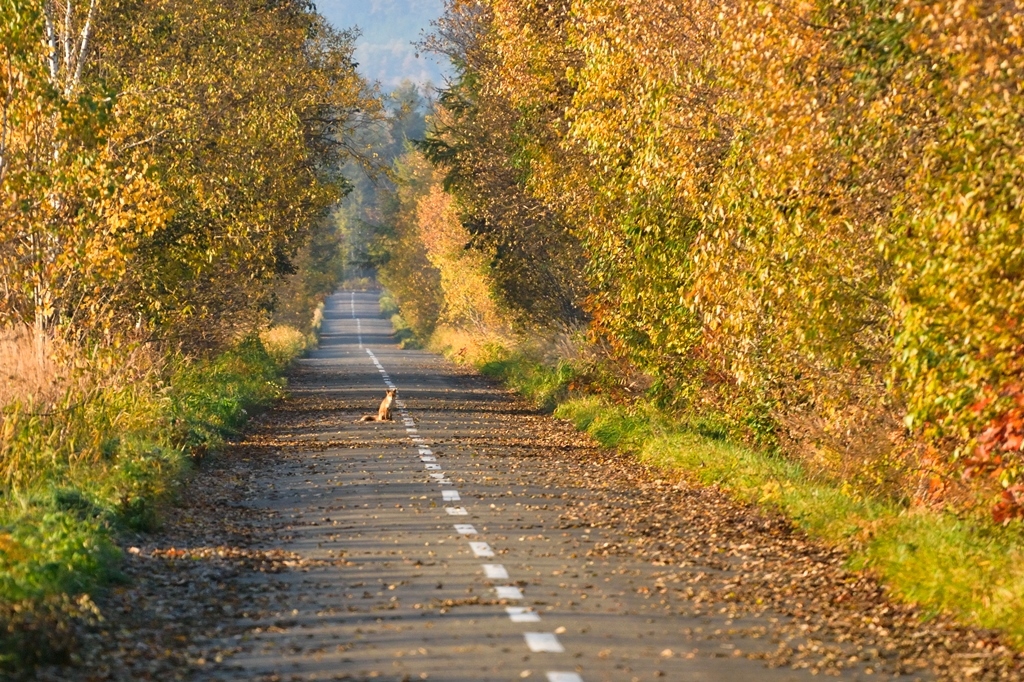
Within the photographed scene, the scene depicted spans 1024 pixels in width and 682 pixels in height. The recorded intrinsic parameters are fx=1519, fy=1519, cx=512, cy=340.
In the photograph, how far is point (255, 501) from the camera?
16.7m

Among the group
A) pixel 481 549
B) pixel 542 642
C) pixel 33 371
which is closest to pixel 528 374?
pixel 33 371

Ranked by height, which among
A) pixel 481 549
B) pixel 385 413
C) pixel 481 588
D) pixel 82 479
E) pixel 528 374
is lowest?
pixel 528 374

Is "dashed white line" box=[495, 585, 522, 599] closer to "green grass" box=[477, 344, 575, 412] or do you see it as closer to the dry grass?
the dry grass

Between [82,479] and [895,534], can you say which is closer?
[895,534]

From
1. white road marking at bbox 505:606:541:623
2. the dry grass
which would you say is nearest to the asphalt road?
white road marking at bbox 505:606:541:623

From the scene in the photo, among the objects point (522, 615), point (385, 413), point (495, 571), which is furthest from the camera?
point (385, 413)

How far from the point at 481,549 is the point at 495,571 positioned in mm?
1195

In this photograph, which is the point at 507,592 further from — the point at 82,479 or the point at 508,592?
the point at 82,479

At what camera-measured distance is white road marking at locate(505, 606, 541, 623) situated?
9.78 meters

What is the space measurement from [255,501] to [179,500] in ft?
2.85

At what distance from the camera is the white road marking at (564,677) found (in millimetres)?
8086

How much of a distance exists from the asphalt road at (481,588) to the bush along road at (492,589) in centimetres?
3

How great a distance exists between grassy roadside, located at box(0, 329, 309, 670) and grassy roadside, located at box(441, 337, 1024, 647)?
567cm

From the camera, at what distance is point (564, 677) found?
815 centimetres
